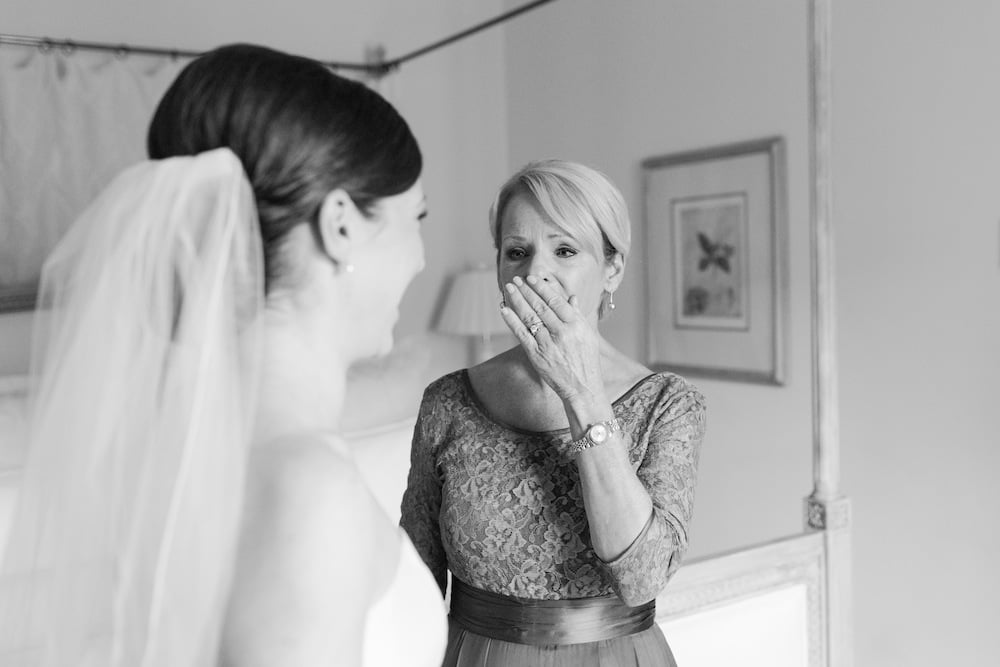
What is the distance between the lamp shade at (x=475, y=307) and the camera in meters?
4.34

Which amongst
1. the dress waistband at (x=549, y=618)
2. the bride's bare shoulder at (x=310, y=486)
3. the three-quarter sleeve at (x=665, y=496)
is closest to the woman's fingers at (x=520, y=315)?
the three-quarter sleeve at (x=665, y=496)

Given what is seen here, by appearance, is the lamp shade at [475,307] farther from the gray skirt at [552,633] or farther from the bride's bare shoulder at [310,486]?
the bride's bare shoulder at [310,486]

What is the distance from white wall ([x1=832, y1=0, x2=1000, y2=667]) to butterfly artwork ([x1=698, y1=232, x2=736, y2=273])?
489mm

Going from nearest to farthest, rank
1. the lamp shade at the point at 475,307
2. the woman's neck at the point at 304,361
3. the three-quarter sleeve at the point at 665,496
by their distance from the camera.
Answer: the woman's neck at the point at 304,361 → the three-quarter sleeve at the point at 665,496 → the lamp shade at the point at 475,307

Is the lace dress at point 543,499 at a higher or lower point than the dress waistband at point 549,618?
higher

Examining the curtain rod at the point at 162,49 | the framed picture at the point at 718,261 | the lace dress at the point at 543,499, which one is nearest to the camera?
the lace dress at the point at 543,499

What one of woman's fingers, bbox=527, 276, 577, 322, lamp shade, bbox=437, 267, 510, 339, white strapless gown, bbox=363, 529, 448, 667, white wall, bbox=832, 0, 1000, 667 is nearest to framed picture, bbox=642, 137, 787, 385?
white wall, bbox=832, 0, 1000, 667

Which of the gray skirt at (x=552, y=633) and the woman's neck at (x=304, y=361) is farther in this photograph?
the gray skirt at (x=552, y=633)

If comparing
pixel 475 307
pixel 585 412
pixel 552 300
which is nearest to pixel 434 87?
pixel 475 307

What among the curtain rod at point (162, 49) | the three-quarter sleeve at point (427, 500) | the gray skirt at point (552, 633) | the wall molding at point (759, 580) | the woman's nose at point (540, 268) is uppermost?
the curtain rod at point (162, 49)

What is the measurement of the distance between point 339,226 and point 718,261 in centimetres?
286

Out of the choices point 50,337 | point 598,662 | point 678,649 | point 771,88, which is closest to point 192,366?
point 50,337

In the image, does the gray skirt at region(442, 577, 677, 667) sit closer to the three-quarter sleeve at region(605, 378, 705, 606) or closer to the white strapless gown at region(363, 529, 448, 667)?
the three-quarter sleeve at region(605, 378, 705, 606)

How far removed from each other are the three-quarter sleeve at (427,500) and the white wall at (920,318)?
5.88 ft
